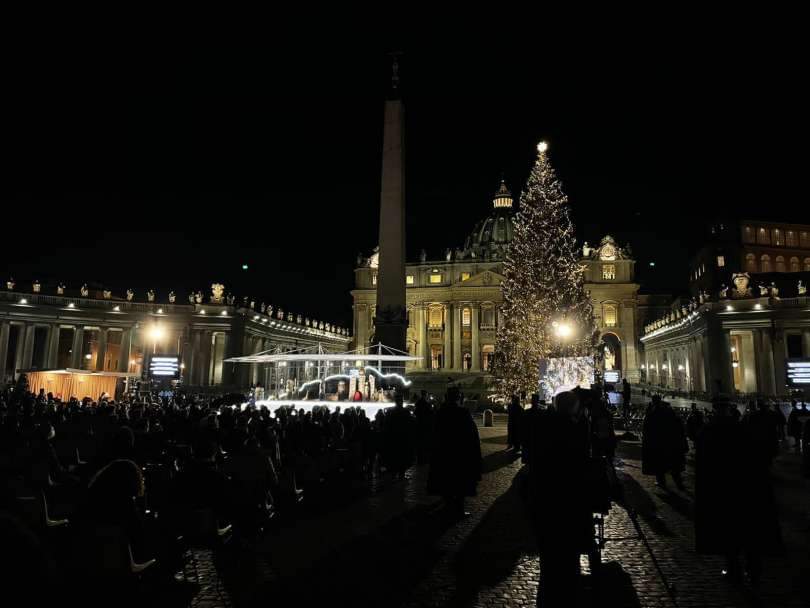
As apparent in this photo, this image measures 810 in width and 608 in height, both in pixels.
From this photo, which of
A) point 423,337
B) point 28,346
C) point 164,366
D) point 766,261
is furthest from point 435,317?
point 164,366

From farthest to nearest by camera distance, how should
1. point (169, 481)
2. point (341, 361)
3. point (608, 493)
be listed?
point (341, 361), point (169, 481), point (608, 493)

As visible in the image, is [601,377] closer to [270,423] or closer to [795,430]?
[795,430]

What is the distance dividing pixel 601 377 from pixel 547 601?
2773 cm

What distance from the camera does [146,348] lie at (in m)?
55.9

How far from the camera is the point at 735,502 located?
18.7 ft

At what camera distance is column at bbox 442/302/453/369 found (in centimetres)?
8025

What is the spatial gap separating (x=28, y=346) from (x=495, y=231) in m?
73.2

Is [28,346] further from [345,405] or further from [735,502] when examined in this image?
[735,502]

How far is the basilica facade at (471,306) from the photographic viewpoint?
77688 millimetres

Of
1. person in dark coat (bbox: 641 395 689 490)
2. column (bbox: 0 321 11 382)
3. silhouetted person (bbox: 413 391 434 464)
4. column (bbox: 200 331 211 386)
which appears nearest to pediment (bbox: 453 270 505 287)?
column (bbox: 200 331 211 386)

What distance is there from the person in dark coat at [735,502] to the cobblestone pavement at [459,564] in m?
0.40

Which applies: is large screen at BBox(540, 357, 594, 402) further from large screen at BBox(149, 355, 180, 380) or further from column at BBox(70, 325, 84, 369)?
column at BBox(70, 325, 84, 369)

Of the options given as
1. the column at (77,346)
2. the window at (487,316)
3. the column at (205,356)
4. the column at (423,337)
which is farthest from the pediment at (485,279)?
the column at (77,346)

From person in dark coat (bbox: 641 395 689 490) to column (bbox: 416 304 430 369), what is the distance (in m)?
70.2
